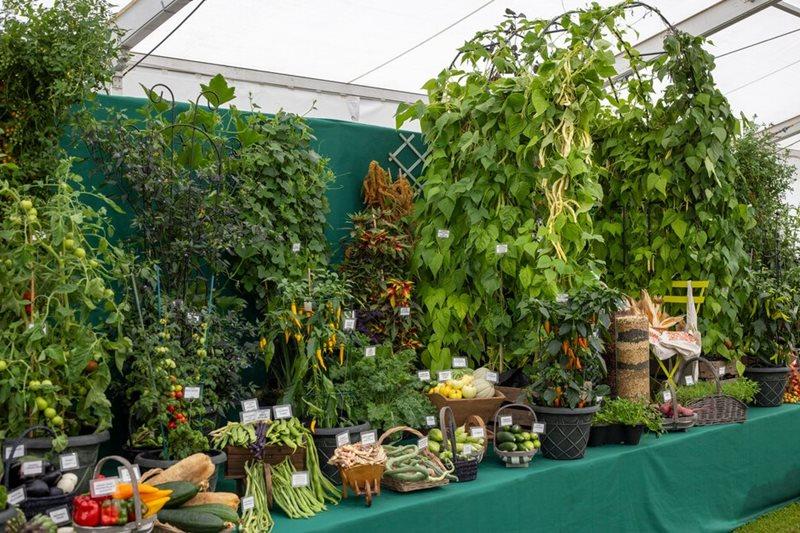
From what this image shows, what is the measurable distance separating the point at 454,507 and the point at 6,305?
5.71 feet

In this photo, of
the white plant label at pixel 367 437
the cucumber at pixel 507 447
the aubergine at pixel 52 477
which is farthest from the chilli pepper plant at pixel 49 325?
the cucumber at pixel 507 447

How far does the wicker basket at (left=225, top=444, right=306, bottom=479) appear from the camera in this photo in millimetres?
2885

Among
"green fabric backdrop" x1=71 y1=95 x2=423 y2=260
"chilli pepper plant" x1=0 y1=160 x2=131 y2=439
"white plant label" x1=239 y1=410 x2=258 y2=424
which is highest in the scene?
"green fabric backdrop" x1=71 y1=95 x2=423 y2=260

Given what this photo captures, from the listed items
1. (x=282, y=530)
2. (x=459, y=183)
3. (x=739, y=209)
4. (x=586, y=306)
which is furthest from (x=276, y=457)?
(x=739, y=209)

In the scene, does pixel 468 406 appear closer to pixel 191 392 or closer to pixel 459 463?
pixel 459 463

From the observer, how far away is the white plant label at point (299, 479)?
287cm

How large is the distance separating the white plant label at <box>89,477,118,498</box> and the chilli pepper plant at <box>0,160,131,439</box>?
1.04 ft

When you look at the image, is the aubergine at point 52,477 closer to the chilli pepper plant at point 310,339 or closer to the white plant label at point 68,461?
the white plant label at point 68,461

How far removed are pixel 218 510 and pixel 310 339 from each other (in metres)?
0.87

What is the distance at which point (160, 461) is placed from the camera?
2693 millimetres

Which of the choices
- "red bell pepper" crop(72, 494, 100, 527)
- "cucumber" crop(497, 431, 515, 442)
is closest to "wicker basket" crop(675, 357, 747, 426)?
"cucumber" crop(497, 431, 515, 442)

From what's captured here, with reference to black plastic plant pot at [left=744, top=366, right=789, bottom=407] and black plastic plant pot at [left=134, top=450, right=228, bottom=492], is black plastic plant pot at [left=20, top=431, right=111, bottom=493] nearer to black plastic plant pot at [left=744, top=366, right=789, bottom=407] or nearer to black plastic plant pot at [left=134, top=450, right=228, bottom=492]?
black plastic plant pot at [left=134, top=450, right=228, bottom=492]

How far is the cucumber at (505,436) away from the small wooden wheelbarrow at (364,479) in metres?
0.73

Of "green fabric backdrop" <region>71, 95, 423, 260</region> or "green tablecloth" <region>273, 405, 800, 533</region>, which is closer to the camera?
"green tablecloth" <region>273, 405, 800, 533</region>
